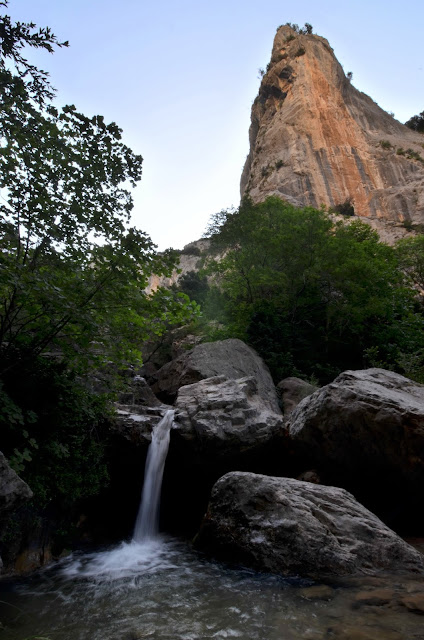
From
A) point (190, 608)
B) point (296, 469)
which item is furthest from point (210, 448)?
point (190, 608)

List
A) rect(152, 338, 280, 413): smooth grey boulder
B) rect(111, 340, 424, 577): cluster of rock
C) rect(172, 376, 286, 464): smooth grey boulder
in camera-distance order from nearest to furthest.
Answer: rect(111, 340, 424, 577): cluster of rock < rect(172, 376, 286, 464): smooth grey boulder < rect(152, 338, 280, 413): smooth grey boulder

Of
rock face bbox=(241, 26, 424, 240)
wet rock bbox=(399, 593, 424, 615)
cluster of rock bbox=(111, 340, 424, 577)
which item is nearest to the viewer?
wet rock bbox=(399, 593, 424, 615)

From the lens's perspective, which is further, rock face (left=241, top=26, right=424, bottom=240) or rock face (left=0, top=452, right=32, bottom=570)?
rock face (left=241, top=26, right=424, bottom=240)

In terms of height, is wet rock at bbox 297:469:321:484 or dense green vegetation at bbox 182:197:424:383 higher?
dense green vegetation at bbox 182:197:424:383

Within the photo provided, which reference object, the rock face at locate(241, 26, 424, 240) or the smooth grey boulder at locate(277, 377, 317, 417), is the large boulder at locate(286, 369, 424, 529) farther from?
the rock face at locate(241, 26, 424, 240)

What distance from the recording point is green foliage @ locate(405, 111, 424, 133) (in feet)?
190

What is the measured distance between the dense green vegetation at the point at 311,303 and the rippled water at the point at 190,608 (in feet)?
Answer: 34.6

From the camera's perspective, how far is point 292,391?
1295cm

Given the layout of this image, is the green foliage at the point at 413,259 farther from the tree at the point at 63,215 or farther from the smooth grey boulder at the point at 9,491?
the smooth grey boulder at the point at 9,491

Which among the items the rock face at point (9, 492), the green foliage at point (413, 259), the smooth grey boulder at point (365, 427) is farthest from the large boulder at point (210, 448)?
the green foliage at point (413, 259)

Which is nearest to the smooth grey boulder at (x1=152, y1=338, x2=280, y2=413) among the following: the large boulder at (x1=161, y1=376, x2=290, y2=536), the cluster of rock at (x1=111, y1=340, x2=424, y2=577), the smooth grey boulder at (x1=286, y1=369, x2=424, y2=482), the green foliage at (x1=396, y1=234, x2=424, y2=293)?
the cluster of rock at (x1=111, y1=340, x2=424, y2=577)

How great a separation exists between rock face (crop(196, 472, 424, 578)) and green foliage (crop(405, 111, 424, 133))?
68.6 meters

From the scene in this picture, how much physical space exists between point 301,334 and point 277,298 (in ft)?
7.35

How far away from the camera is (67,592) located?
5.07 metres
